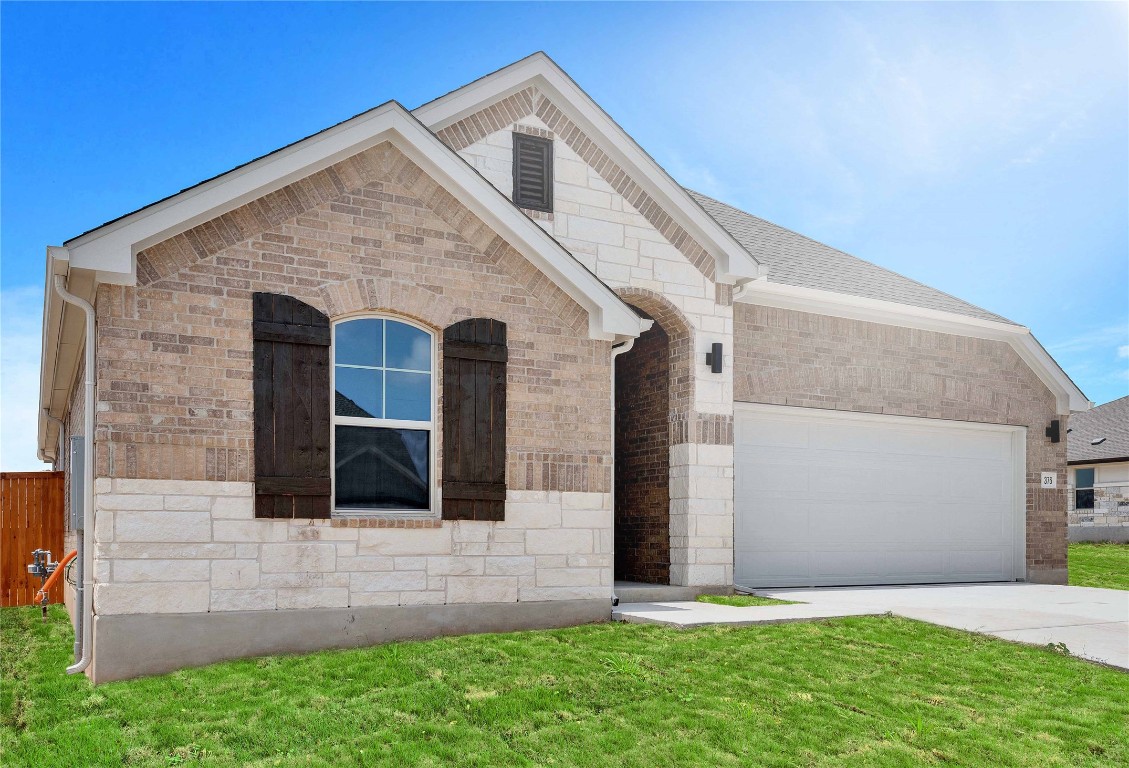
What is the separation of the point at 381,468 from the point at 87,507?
2.44m

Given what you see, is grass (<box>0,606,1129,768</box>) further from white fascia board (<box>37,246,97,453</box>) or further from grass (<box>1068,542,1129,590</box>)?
grass (<box>1068,542,1129,590</box>)

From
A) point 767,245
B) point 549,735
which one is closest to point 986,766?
point 549,735

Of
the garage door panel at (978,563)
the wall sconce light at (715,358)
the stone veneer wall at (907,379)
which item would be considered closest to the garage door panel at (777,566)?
the stone veneer wall at (907,379)

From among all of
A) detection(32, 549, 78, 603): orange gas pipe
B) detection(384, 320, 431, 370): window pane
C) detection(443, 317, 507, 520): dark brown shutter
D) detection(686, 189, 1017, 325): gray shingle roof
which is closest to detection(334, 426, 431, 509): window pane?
detection(443, 317, 507, 520): dark brown shutter

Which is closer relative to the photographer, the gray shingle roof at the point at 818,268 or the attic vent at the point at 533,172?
the attic vent at the point at 533,172

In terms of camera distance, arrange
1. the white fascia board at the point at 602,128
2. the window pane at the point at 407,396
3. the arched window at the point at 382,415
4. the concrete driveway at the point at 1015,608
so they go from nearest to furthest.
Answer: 1. the arched window at the point at 382,415
2. the window pane at the point at 407,396
3. the concrete driveway at the point at 1015,608
4. the white fascia board at the point at 602,128

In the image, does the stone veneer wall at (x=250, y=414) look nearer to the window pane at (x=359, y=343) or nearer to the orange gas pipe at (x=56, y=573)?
the window pane at (x=359, y=343)

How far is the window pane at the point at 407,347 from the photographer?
8922mm

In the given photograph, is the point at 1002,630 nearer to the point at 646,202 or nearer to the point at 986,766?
the point at 986,766

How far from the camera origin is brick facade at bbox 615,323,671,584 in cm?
1258

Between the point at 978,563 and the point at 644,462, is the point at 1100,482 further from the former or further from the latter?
the point at 644,462

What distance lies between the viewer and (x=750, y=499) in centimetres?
1322

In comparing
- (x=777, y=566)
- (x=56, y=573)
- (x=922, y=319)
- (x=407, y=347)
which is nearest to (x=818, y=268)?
(x=922, y=319)

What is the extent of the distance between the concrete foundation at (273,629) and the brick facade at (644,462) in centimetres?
348
